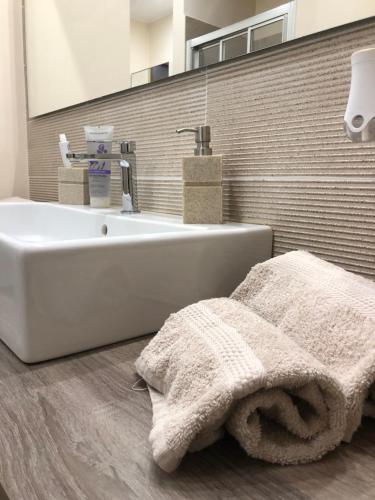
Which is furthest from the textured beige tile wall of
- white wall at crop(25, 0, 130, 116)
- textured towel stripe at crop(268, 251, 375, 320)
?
white wall at crop(25, 0, 130, 116)

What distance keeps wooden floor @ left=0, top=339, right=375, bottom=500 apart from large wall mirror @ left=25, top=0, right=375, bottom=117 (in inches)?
22.8

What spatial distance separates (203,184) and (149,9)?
1.69ft

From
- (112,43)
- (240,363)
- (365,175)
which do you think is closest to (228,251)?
(365,175)

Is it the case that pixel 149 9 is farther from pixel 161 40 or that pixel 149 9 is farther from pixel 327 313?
pixel 327 313

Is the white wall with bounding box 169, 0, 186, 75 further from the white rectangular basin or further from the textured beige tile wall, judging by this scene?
the white rectangular basin

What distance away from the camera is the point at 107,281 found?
22.4 inches

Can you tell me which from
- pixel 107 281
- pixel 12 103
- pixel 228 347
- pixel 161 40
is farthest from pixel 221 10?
pixel 12 103

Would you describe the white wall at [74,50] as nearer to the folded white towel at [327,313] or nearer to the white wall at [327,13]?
the white wall at [327,13]

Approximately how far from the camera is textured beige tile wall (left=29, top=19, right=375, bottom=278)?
63 centimetres

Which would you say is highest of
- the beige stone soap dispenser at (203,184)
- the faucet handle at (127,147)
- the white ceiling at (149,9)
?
the white ceiling at (149,9)

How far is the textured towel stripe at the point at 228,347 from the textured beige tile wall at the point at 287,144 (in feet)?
0.96

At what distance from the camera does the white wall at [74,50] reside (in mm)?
1142

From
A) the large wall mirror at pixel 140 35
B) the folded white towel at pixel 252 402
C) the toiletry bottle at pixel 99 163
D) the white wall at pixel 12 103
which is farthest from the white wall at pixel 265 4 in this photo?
the white wall at pixel 12 103

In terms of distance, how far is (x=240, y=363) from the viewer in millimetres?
355
